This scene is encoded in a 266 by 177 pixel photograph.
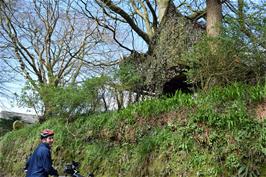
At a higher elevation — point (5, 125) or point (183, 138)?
point (5, 125)

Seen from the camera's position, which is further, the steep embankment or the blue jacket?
the blue jacket

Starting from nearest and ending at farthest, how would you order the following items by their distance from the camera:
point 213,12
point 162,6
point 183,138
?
1. point 183,138
2. point 213,12
3. point 162,6

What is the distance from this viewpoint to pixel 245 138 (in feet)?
20.6

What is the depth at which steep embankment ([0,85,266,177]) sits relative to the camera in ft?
20.8

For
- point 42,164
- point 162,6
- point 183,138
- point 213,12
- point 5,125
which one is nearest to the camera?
point 42,164

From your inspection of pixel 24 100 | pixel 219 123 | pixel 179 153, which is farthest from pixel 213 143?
pixel 24 100

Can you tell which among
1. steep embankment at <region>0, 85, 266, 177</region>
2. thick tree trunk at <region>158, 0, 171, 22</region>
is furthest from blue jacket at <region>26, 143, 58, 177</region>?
thick tree trunk at <region>158, 0, 171, 22</region>

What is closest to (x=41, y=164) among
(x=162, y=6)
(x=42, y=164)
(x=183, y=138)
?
(x=42, y=164)

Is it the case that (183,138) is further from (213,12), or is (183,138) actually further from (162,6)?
(162,6)

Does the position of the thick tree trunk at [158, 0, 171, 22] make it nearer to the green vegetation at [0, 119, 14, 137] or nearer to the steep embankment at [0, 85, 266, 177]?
the steep embankment at [0, 85, 266, 177]

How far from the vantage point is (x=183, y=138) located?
7461 mm

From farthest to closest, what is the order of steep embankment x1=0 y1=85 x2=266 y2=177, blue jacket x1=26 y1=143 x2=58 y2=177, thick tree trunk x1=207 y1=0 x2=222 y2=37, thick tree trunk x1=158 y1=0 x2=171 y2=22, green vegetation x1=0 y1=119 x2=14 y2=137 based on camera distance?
green vegetation x1=0 y1=119 x2=14 y2=137
thick tree trunk x1=158 y1=0 x2=171 y2=22
thick tree trunk x1=207 y1=0 x2=222 y2=37
blue jacket x1=26 y1=143 x2=58 y2=177
steep embankment x1=0 y1=85 x2=266 y2=177

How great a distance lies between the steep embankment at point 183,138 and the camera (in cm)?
634

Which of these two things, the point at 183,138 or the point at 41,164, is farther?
the point at 183,138
